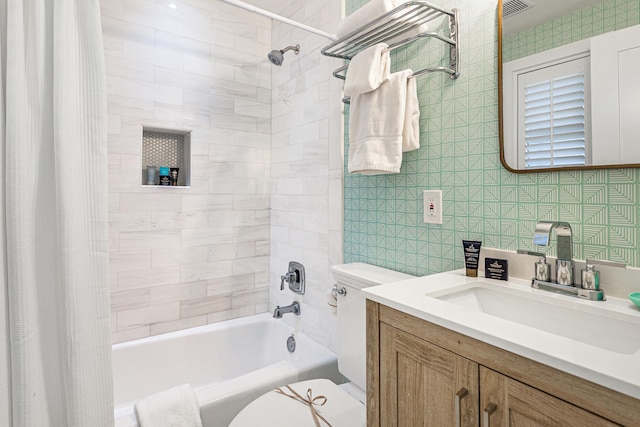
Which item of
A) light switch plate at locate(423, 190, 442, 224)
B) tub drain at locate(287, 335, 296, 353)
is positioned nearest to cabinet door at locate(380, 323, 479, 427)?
light switch plate at locate(423, 190, 442, 224)

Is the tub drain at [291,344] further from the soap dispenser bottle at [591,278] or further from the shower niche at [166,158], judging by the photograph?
the soap dispenser bottle at [591,278]

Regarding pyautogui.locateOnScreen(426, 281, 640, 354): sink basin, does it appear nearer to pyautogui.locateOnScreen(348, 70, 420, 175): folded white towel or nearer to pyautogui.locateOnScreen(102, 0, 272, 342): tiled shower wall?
A: pyautogui.locateOnScreen(348, 70, 420, 175): folded white towel

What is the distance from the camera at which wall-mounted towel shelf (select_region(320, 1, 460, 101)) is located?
1155 millimetres

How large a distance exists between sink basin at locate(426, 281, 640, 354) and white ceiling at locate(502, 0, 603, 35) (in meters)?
0.76

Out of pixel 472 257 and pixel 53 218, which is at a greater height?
pixel 53 218

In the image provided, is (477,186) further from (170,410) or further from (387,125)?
(170,410)

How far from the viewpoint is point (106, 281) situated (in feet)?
3.14

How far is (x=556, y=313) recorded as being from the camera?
2.67ft

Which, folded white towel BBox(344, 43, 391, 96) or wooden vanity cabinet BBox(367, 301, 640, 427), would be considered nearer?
wooden vanity cabinet BBox(367, 301, 640, 427)

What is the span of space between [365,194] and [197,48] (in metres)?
1.47

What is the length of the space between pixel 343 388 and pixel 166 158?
1.68 metres

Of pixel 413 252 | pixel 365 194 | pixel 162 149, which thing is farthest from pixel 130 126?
pixel 413 252

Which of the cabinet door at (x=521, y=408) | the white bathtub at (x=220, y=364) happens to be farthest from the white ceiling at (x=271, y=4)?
the cabinet door at (x=521, y=408)

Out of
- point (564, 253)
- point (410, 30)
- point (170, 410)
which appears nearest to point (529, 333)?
point (564, 253)
